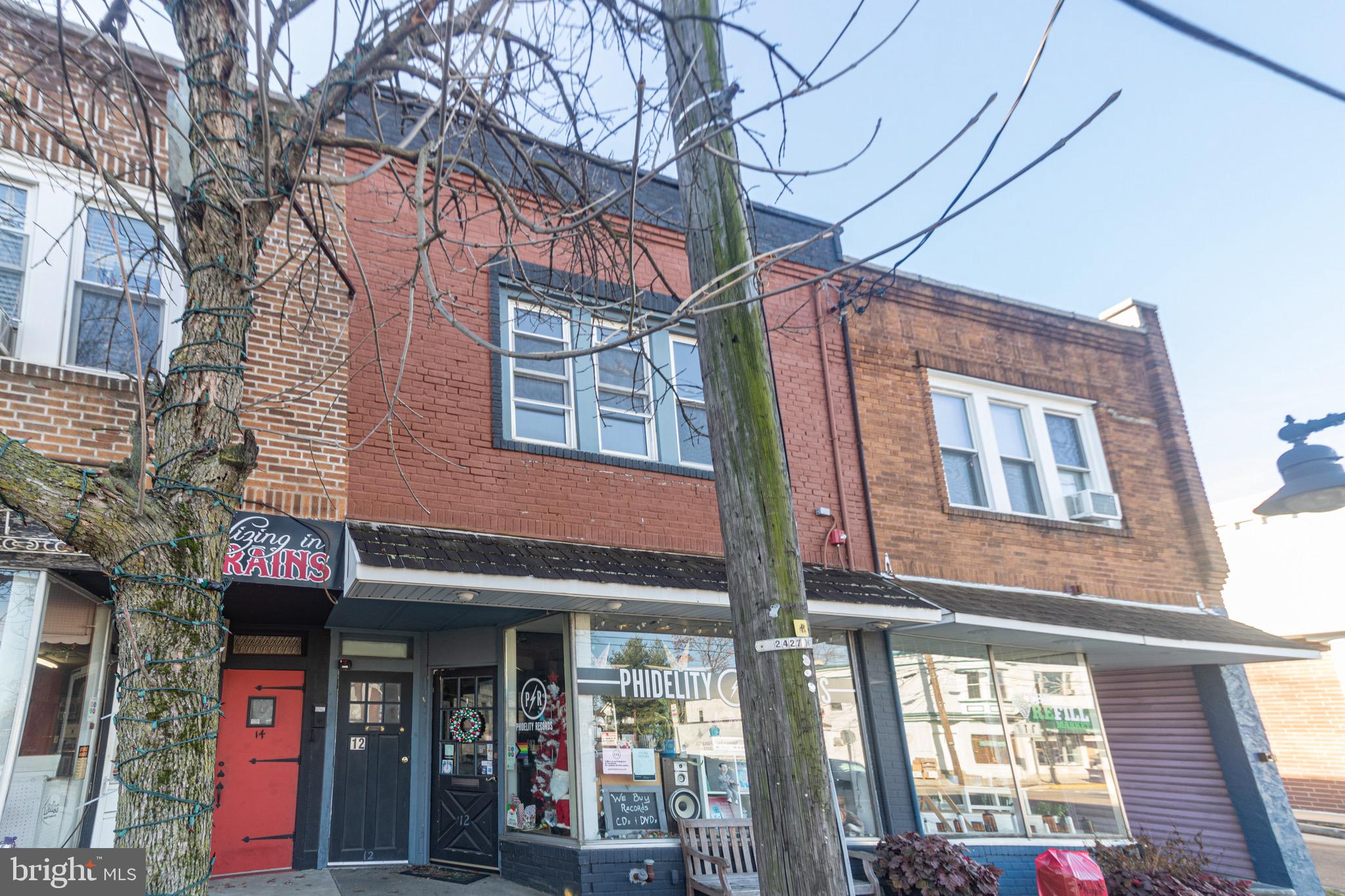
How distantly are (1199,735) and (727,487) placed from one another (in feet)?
38.0

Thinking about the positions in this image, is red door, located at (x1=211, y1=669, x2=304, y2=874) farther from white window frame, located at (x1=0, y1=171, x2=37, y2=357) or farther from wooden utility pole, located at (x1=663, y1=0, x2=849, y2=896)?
wooden utility pole, located at (x1=663, y1=0, x2=849, y2=896)

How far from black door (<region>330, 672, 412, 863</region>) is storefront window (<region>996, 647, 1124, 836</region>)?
6.96 m

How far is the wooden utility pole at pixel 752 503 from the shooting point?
3643 millimetres

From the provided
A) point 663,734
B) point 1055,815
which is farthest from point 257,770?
point 1055,815

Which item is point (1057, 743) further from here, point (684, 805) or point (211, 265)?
point (211, 265)

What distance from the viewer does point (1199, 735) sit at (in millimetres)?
12586

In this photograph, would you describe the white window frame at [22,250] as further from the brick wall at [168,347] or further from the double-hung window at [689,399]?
the double-hung window at [689,399]

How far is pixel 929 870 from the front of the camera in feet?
26.6

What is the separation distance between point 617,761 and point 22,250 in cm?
660

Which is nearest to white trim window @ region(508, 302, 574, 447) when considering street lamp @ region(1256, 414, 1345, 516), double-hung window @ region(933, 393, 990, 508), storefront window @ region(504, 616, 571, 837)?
storefront window @ region(504, 616, 571, 837)

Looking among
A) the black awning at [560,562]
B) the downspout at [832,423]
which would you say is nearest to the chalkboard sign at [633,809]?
the black awning at [560,562]

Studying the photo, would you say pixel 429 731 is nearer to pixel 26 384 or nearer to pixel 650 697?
pixel 650 697

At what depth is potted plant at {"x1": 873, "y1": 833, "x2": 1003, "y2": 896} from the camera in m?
8.04

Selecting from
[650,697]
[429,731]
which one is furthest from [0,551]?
[650,697]
